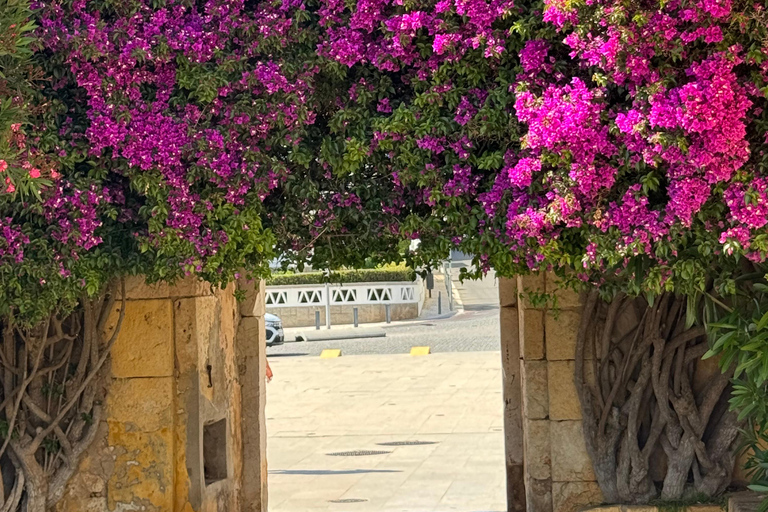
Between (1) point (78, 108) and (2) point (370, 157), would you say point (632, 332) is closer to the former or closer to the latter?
(2) point (370, 157)

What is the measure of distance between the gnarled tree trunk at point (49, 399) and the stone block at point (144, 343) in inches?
3.9

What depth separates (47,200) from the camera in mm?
5555

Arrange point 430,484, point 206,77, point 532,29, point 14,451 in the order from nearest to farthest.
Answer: point 532,29
point 206,77
point 14,451
point 430,484

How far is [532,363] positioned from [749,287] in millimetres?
1894

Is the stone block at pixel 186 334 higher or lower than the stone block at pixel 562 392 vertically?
higher

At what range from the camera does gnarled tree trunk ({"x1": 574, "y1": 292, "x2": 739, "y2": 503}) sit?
6.66 meters

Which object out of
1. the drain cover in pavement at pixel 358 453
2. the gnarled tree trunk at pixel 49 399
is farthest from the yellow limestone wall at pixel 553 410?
the drain cover in pavement at pixel 358 453

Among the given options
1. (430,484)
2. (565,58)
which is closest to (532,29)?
(565,58)

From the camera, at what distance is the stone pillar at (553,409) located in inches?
277

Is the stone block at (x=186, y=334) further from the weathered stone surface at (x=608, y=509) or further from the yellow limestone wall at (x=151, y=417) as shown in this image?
the weathered stone surface at (x=608, y=509)

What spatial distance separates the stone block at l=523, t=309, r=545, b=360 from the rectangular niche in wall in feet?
7.29

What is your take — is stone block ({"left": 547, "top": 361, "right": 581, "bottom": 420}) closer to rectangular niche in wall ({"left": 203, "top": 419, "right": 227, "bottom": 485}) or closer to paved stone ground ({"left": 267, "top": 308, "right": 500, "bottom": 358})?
rectangular niche in wall ({"left": 203, "top": 419, "right": 227, "bottom": 485})

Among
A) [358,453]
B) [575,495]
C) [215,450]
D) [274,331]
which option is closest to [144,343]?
[215,450]

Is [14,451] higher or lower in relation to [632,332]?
lower
